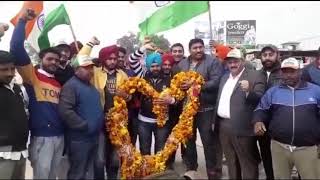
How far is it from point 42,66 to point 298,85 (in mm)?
3054

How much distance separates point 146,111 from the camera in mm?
6039

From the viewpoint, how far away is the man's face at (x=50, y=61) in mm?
5113

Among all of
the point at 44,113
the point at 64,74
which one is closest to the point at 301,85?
the point at 64,74

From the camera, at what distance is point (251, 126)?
219 inches

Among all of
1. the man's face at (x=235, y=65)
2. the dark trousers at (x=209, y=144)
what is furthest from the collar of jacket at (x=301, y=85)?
the dark trousers at (x=209, y=144)

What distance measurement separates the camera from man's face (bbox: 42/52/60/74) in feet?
16.8

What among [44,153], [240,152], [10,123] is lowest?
[240,152]

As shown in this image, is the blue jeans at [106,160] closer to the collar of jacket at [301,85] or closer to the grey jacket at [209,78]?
the grey jacket at [209,78]

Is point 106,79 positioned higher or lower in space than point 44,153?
higher

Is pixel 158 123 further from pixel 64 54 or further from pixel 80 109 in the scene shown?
pixel 64 54

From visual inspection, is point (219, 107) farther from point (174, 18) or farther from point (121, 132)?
point (174, 18)

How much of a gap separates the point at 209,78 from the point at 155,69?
836 mm

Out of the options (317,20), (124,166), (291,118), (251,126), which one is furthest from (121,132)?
(317,20)

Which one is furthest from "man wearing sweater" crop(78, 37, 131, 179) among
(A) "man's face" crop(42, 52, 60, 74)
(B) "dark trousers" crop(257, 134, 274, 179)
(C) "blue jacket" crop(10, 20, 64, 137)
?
(B) "dark trousers" crop(257, 134, 274, 179)
